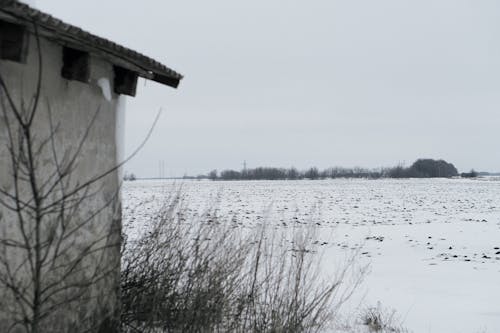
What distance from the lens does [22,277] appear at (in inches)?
159

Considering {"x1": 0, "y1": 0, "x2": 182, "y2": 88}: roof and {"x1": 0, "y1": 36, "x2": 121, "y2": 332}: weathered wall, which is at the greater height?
{"x1": 0, "y1": 0, "x2": 182, "y2": 88}: roof

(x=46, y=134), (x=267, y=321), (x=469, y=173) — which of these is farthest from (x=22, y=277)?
(x=469, y=173)

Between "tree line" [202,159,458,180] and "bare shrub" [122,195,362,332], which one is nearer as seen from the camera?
"bare shrub" [122,195,362,332]

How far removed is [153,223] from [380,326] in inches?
138

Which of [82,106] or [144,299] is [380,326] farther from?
[82,106]

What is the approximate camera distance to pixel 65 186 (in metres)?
4.42

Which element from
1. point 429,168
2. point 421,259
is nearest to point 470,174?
point 429,168

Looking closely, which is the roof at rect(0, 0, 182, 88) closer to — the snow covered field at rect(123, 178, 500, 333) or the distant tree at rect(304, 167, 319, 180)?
the snow covered field at rect(123, 178, 500, 333)

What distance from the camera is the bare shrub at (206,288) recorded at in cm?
561

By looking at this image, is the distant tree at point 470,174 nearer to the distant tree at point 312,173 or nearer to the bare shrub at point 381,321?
the distant tree at point 312,173

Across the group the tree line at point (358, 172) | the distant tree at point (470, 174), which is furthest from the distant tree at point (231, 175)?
the distant tree at point (470, 174)

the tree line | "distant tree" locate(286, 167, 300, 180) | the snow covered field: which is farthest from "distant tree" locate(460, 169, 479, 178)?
the snow covered field

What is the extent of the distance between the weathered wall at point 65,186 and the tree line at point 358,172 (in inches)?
3816

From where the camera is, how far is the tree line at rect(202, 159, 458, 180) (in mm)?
108312
